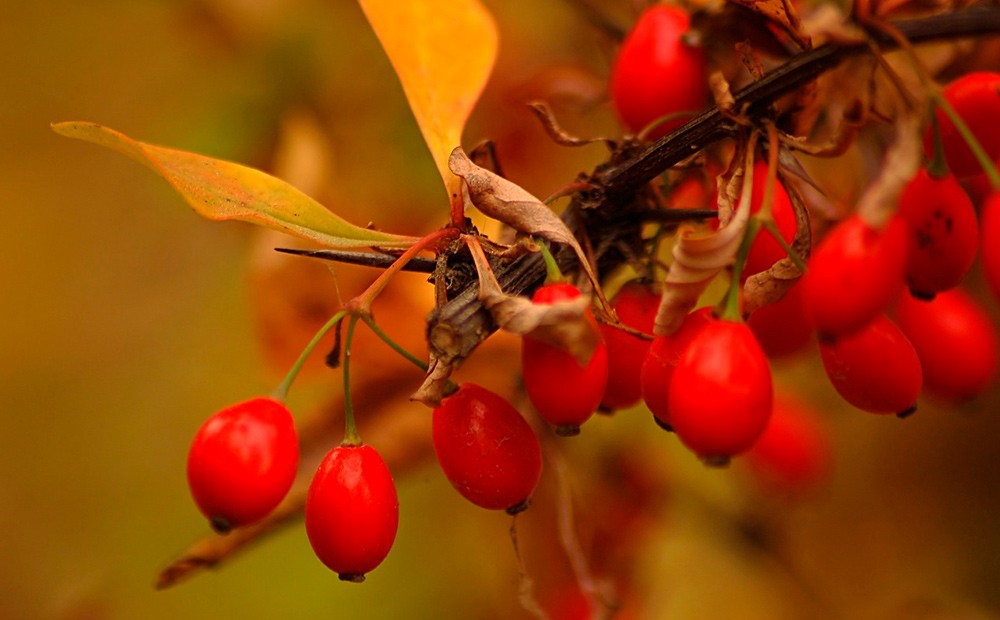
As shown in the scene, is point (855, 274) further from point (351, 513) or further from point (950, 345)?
point (950, 345)

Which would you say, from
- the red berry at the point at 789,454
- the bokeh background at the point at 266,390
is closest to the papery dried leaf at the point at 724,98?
the bokeh background at the point at 266,390

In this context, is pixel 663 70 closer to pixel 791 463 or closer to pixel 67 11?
pixel 791 463

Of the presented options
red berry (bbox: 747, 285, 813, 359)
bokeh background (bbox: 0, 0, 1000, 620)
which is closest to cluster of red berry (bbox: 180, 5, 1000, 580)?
red berry (bbox: 747, 285, 813, 359)

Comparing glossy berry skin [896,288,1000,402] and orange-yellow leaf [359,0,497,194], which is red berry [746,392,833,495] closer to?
glossy berry skin [896,288,1000,402]

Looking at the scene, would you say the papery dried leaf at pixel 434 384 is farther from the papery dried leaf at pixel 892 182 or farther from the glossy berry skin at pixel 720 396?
the papery dried leaf at pixel 892 182

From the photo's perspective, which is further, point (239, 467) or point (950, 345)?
point (950, 345)

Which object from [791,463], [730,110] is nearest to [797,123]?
[730,110]

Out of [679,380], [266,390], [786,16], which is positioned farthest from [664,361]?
[266,390]
